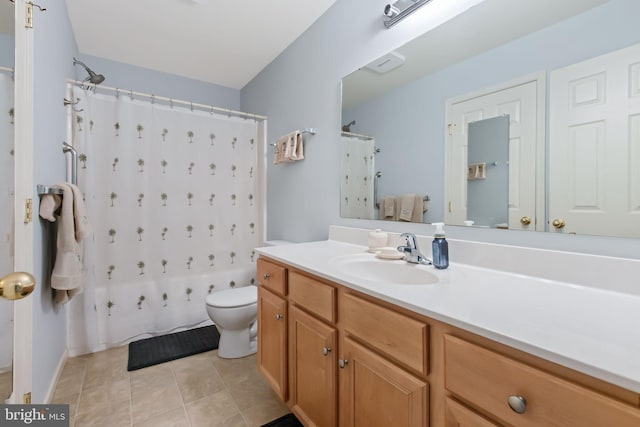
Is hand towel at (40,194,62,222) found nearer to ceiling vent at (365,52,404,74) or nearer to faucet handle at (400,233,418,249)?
faucet handle at (400,233,418,249)

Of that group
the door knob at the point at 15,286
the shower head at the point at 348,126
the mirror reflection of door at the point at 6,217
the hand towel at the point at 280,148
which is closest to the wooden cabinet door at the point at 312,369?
the door knob at the point at 15,286

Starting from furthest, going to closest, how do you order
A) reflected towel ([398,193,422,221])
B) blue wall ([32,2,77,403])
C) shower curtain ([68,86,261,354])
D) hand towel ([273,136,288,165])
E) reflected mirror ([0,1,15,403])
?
hand towel ([273,136,288,165])
shower curtain ([68,86,261,354])
reflected towel ([398,193,422,221])
blue wall ([32,2,77,403])
reflected mirror ([0,1,15,403])

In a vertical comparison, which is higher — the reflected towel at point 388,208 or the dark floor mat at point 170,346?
the reflected towel at point 388,208

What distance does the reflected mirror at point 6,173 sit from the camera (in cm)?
103

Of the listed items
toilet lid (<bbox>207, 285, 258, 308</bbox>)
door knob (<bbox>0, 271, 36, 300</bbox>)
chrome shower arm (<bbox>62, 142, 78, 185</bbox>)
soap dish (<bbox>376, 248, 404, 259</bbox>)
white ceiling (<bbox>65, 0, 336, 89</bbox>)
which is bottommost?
toilet lid (<bbox>207, 285, 258, 308</bbox>)

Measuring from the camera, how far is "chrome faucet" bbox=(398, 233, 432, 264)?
4.10 feet

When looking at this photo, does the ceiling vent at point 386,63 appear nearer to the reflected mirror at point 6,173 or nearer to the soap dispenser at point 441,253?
the soap dispenser at point 441,253

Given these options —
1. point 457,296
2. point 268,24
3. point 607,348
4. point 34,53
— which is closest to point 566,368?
point 607,348

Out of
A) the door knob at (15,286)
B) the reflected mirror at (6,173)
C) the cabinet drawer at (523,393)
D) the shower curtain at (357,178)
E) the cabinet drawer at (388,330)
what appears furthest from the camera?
the shower curtain at (357,178)

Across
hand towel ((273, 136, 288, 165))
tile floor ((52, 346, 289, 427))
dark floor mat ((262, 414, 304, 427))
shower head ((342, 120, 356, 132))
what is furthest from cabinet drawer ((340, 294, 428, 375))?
hand towel ((273, 136, 288, 165))

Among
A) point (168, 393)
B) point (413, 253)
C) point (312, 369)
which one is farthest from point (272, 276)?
point (168, 393)

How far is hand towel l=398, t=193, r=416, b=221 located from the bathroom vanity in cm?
32

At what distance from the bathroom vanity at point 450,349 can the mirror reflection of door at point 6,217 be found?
39.1 inches

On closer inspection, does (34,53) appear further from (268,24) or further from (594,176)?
(594,176)
